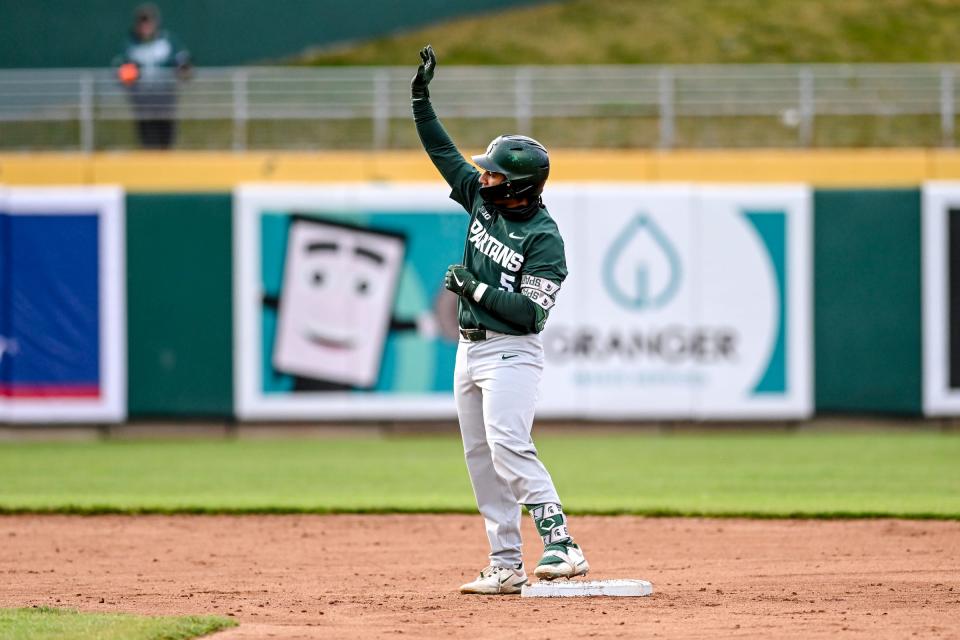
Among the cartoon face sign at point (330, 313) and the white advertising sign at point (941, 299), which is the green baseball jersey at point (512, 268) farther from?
the white advertising sign at point (941, 299)

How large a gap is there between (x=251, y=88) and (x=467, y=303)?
12.9 metres

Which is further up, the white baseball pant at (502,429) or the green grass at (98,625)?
the white baseball pant at (502,429)

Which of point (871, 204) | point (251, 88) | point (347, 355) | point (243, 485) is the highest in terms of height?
point (251, 88)

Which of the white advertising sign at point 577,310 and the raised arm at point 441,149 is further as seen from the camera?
the white advertising sign at point 577,310

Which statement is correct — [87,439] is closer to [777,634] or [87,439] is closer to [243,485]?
[243,485]

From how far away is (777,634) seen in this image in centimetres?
569

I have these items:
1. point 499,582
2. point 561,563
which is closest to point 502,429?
point 561,563

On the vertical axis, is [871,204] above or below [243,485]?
above

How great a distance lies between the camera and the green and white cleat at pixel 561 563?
Result: 661cm

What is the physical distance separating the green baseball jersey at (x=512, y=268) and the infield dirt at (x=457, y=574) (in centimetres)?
131

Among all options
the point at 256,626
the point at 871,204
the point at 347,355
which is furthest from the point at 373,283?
the point at 256,626

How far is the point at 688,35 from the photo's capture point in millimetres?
24891

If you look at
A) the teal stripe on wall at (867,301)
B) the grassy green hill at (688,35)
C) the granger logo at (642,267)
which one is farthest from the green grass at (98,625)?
the grassy green hill at (688,35)

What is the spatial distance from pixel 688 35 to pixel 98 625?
20.7m
